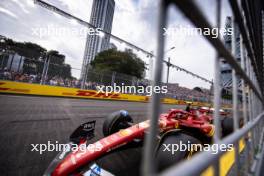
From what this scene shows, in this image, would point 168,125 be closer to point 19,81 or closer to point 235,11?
point 235,11

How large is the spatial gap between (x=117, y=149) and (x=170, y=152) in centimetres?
57

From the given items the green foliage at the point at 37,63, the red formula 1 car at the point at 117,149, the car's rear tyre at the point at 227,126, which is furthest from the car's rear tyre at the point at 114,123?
the green foliage at the point at 37,63

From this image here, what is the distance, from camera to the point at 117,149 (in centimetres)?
194

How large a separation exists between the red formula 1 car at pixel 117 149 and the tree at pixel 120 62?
30.0 metres

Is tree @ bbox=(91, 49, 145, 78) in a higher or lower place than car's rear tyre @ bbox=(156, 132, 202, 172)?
higher

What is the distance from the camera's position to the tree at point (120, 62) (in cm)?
3309

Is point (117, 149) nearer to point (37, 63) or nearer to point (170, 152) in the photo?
point (170, 152)

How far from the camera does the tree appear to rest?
33094mm

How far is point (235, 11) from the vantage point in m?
1.04

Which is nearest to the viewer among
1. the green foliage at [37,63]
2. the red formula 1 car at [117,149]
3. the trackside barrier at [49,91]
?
the red formula 1 car at [117,149]

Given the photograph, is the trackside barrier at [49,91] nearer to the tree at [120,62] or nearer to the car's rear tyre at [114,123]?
the car's rear tyre at [114,123]

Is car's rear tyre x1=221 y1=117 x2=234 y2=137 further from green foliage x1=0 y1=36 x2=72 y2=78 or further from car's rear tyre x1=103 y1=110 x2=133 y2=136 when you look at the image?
green foliage x1=0 y1=36 x2=72 y2=78

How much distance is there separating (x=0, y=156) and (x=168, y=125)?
1.93 metres

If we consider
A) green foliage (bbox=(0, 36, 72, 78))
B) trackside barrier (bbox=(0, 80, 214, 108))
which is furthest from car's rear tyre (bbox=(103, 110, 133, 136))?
green foliage (bbox=(0, 36, 72, 78))
